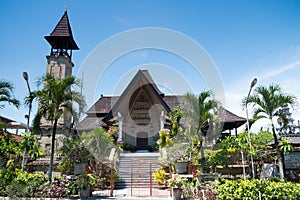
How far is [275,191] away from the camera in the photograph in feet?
26.3

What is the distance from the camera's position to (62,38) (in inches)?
957

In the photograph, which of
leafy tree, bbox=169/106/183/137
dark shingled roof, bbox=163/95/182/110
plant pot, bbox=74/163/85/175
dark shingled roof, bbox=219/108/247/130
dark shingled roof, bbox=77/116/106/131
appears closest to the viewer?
plant pot, bbox=74/163/85/175

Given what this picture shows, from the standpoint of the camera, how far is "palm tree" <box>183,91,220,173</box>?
1038cm

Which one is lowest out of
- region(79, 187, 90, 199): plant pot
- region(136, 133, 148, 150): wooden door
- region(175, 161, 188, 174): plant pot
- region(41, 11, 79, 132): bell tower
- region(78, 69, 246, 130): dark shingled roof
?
region(79, 187, 90, 199): plant pot

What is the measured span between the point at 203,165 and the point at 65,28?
2209 cm

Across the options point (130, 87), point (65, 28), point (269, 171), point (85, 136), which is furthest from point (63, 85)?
point (65, 28)

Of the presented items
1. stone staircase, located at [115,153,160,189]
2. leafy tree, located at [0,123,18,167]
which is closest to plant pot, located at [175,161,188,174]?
stone staircase, located at [115,153,160,189]

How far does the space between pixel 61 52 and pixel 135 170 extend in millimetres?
16482

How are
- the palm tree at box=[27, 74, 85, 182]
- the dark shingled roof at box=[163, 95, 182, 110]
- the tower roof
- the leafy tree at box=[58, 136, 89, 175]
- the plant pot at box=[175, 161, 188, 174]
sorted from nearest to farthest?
the plant pot at box=[175, 161, 188, 174] → the leafy tree at box=[58, 136, 89, 175] → the palm tree at box=[27, 74, 85, 182] → the tower roof → the dark shingled roof at box=[163, 95, 182, 110]

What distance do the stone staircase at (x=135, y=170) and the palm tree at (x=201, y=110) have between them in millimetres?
3573

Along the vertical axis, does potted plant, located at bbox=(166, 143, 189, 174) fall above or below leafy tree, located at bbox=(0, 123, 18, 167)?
below

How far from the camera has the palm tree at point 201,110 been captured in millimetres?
10379

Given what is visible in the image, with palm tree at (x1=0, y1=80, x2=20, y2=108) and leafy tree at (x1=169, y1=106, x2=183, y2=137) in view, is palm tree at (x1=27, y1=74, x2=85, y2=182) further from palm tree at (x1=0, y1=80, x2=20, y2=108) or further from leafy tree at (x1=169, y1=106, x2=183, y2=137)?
leafy tree at (x1=169, y1=106, x2=183, y2=137)

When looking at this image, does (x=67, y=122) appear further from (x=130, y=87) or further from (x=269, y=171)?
(x=269, y=171)
